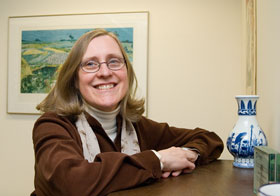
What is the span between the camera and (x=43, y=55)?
304 cm

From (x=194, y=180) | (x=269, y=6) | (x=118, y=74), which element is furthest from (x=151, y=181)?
→ (x=269, y=6)

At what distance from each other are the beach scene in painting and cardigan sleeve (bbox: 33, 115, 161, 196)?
203cm

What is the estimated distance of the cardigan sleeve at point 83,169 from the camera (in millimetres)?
896

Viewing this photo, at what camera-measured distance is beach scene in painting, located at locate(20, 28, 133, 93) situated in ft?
9.82

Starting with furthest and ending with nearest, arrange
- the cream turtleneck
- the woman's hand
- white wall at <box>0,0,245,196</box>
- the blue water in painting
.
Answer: the blue water in painting → white wall at <box>0,0,245,196</box> → the cream turtleneck → the woman's hand

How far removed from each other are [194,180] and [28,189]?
244cm

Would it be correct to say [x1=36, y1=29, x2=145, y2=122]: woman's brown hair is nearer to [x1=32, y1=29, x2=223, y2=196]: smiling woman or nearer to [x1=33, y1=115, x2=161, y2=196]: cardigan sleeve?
[x1=32, y1=29, x2=223, y2=196]: smiling woman

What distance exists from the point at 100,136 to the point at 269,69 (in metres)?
0.83

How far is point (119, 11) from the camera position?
9.52ft

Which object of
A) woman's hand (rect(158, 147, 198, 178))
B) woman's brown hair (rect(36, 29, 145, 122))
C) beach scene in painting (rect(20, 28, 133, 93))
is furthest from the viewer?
beach scene in painting (rect(20, 28, 133, 93))

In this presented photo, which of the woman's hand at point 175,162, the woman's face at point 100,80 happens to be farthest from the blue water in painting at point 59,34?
the woman's hand at point 175,162

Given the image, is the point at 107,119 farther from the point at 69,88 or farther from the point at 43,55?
the point at 43,55

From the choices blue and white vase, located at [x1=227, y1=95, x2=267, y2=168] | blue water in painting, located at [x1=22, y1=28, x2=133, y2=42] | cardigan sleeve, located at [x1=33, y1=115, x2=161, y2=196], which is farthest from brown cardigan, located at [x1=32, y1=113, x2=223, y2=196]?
blue water in painting, located at [x1=22, y1=28, x2=133, y2=42]

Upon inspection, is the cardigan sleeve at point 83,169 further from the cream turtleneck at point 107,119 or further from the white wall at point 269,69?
the white wall at point 269,69
